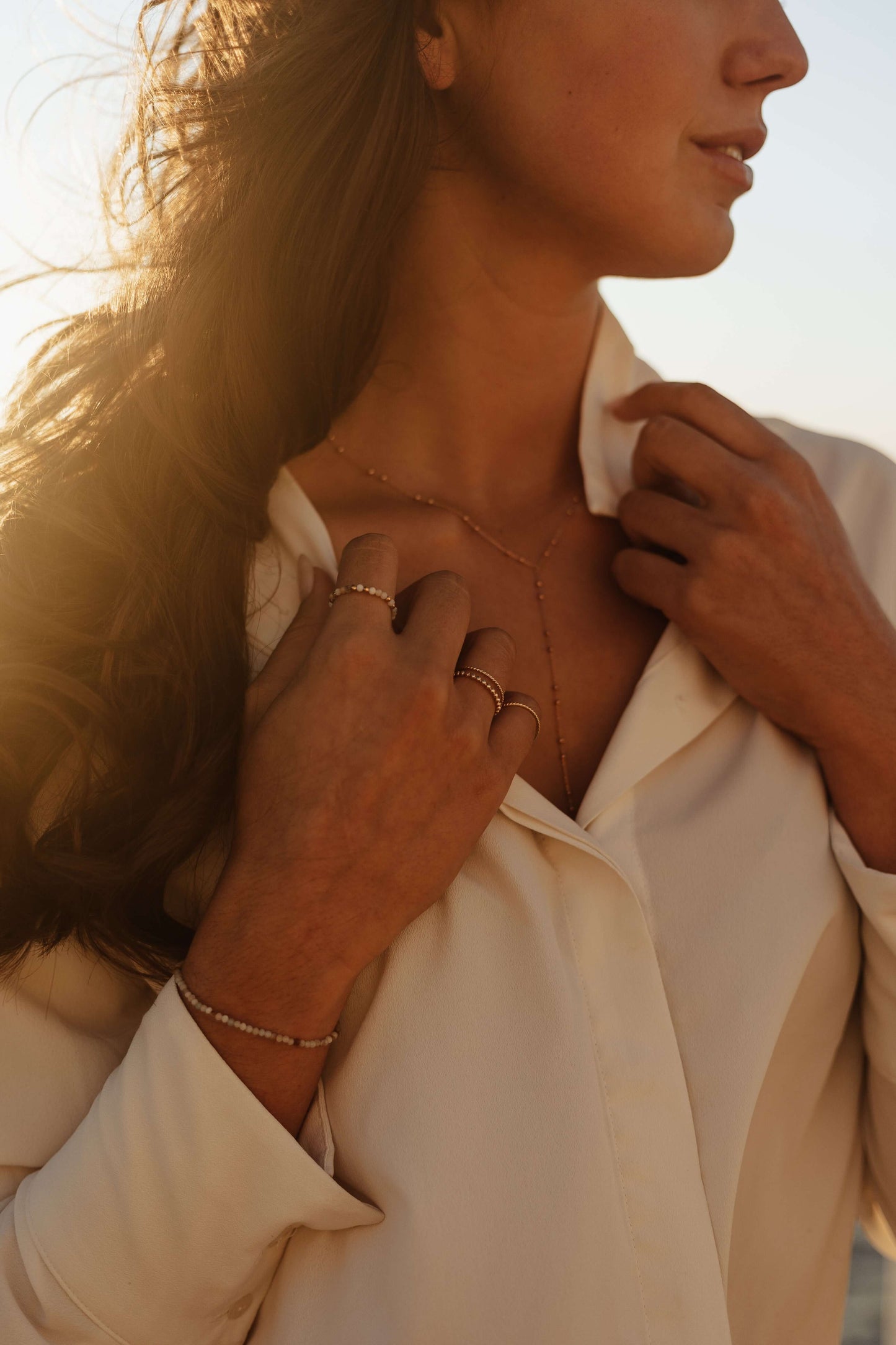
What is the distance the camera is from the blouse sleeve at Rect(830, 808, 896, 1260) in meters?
1.39

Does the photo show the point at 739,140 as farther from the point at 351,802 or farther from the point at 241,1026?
the point at 241,1026

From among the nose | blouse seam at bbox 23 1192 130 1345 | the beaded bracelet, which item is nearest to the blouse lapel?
the beaded bracelet

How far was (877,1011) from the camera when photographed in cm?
148

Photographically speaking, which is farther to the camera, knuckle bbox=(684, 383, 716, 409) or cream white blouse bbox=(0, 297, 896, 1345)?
knuckle bbox=(684, 383, 716, 409)

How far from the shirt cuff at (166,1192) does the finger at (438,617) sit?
0.46 m

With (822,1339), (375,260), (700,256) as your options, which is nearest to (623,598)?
(700,256)

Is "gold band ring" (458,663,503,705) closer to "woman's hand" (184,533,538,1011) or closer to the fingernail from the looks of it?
"woman's hand" (184,533,538,1011)

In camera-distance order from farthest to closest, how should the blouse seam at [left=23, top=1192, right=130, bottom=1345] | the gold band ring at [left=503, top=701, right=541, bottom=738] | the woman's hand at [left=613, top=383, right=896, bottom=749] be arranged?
the woman's hand at [left=613, top=383, right=896, bottom=749] → the gold band ring at [left=503, top=701, right=541, bottom=738] → the blouse seam at [left=23, top=1192, right=130, bottom=1345]

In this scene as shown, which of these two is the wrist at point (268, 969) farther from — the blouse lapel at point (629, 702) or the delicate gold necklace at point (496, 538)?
the delicate gold necklace at point (496, 538)

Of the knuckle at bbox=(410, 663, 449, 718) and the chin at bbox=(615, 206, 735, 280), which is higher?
the chin at bbox=(615, 206, 735, 280)

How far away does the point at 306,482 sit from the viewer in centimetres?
173

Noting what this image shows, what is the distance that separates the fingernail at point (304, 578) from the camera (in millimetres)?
1501

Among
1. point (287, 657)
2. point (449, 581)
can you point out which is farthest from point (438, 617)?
point (287, 657)

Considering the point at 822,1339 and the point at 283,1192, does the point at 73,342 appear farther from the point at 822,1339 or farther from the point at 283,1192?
the point at 822,1339
